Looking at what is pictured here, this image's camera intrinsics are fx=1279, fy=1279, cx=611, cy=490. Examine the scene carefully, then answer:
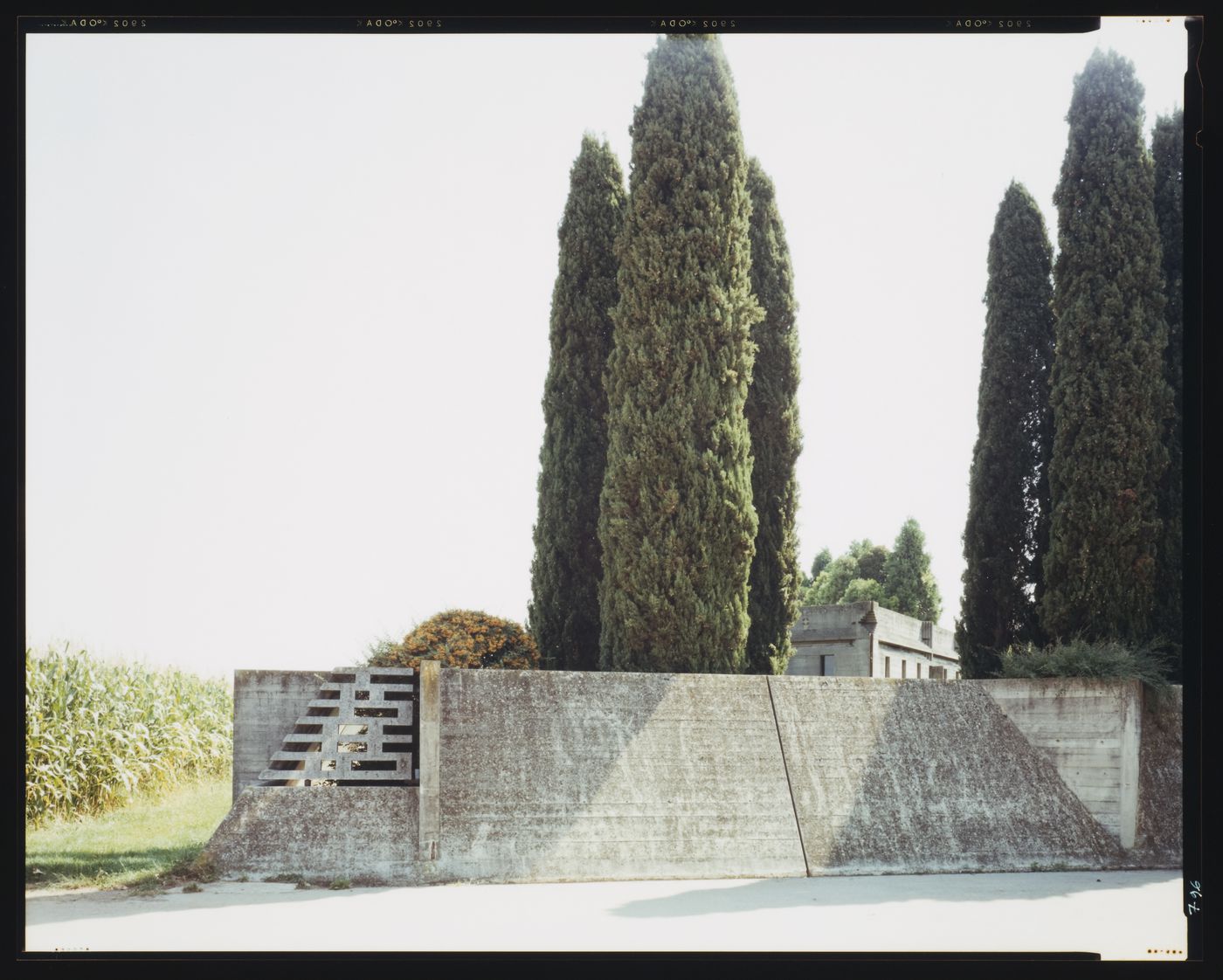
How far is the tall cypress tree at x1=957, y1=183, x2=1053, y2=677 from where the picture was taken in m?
16.9

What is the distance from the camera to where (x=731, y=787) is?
37.5ft

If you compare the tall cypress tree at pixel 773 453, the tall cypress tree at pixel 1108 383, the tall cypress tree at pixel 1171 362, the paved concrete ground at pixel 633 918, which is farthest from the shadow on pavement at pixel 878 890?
the tall cypress tree at pixel 773 453

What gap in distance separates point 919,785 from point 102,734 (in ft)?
30.6

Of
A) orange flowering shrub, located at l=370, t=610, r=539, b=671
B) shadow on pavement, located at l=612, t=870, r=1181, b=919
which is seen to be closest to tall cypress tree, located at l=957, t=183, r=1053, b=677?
shadow on pavement, located at l=612, t=870, r=1181, b=919

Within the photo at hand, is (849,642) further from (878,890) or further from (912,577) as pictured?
(912,577)

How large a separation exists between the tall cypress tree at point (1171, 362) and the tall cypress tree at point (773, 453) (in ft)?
14.4

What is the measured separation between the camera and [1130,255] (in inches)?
598

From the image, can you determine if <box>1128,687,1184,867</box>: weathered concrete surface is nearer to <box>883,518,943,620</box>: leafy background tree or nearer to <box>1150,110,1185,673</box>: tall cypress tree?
<box>1150,110,1185,673</box>: tall cypress tree

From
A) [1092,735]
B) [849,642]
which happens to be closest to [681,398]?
[1092,735]

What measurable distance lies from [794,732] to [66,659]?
875 centimetres

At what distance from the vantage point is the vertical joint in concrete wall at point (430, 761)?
10367 millimetres

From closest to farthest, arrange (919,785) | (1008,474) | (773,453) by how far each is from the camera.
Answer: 1. (919,785)
2. (773,453)
3. (1008,474)

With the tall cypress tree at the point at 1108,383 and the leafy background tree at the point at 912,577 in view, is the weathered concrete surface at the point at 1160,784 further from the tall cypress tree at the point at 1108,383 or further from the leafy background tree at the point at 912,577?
the leafy background tree at the point at 912,577

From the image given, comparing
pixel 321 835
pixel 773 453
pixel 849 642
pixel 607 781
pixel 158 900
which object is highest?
pixel 773 453
